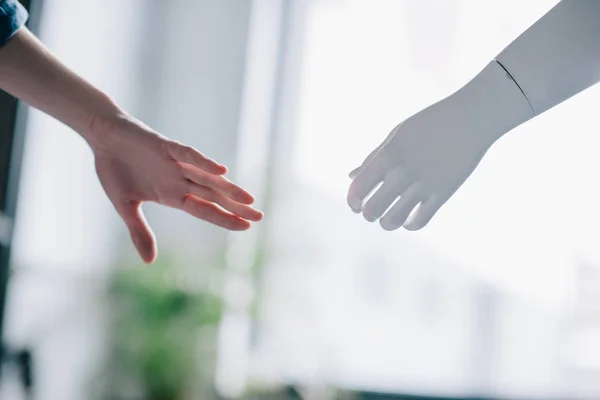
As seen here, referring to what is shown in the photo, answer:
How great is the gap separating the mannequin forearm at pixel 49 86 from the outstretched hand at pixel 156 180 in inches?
1.1

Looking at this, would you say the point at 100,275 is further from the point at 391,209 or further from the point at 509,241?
the point at 391,209

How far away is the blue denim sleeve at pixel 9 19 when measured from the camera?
0.91 metres

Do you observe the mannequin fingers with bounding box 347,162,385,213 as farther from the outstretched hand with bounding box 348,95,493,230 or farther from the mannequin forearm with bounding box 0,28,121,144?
the mannequin forearm with bounding box 0,28,121,144

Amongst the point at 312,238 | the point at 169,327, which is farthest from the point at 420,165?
the point at 312,238

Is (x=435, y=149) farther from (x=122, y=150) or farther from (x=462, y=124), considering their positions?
(x=122, y=150)

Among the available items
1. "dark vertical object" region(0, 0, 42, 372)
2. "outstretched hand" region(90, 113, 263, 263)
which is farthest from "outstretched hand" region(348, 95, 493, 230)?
"dark vertical object" region(0, 0, 42, 372)

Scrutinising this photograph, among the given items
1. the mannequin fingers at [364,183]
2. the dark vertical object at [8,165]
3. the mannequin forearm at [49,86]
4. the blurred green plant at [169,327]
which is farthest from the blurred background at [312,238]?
the mannequin fingers at [364,183]

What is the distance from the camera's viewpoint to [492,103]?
2.68ft

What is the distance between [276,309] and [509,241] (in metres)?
1.00

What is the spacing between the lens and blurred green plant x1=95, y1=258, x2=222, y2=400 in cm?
251

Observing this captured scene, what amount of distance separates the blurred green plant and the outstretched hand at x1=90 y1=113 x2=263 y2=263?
5.08 feet

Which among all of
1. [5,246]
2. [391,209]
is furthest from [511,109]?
[5,246]

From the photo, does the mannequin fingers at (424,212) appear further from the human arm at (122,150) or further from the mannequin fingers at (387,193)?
the human arm at (122,150)

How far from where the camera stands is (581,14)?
79 centimetres
